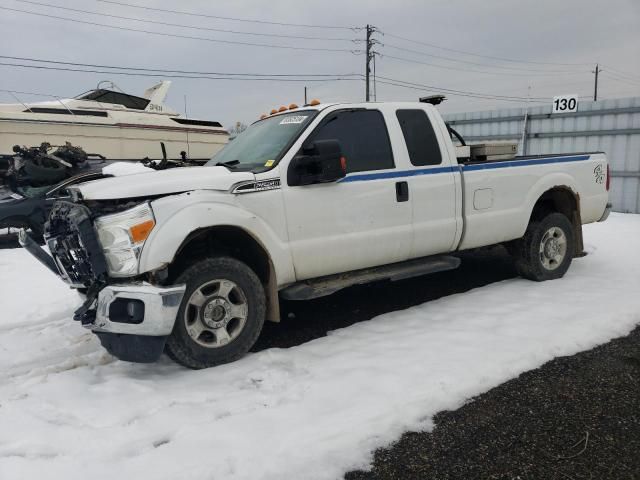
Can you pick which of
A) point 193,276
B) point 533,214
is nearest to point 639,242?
point 533,214

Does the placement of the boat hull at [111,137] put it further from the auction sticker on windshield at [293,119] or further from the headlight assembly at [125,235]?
the headlight assembly at [125,235]

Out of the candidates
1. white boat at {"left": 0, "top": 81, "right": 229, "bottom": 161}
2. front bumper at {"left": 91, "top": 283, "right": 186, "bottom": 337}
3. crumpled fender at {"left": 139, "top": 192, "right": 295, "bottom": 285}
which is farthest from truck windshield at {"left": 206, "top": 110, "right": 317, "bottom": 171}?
white boat at {"left": 0, "top": 81, "right": 229, "bottom": 161}

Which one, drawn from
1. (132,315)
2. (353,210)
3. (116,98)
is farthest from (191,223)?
(116,98)

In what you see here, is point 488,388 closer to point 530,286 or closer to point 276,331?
point 276,331

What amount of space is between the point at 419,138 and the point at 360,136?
0.69 m

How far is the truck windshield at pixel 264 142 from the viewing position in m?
4.18

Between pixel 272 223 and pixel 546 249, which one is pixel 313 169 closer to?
pixel 272 223

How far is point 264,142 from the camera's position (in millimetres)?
4492

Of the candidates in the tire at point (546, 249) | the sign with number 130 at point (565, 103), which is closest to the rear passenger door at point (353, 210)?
the tire at point (546, 249)

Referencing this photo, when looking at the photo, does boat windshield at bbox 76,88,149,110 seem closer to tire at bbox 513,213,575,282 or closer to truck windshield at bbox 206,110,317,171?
truck windshield at bbox 206,110,317,171

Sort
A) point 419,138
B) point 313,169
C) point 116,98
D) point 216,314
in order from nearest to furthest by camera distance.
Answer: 1. point 216,314
2. point 313,169
3. point 419,138
4. point 116,98

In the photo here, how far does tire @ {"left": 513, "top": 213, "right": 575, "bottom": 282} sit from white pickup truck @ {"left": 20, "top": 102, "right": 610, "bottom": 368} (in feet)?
0.20

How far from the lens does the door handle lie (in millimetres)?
4512

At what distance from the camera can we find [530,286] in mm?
5473
